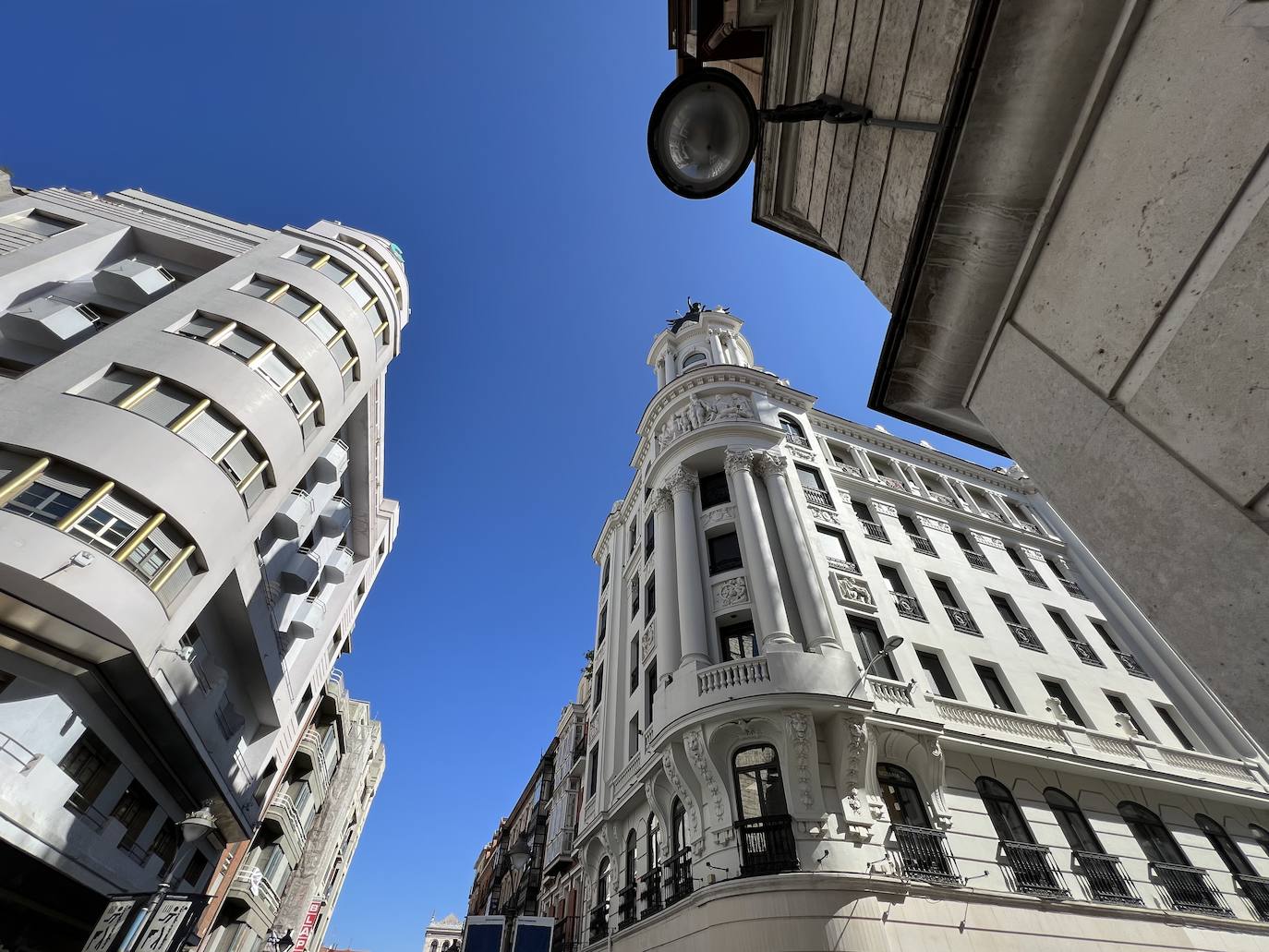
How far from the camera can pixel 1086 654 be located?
19641 millimetres

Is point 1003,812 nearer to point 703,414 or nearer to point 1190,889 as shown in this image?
point 1190,889

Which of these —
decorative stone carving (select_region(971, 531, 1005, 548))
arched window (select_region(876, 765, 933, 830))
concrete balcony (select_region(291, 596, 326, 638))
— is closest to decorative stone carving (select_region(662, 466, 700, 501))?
arched window (select_region(876, 765, 933, 830))

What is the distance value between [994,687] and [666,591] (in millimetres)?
10332

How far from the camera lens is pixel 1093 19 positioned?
313 centimetres

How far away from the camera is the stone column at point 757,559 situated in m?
14.5

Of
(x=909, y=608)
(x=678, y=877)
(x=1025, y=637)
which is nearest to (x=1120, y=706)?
(x=1025, y=637)

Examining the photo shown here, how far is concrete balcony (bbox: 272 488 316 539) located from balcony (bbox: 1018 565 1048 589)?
85.8ft

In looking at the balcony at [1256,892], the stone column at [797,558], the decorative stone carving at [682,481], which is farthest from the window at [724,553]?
the balcony at [1256,892]

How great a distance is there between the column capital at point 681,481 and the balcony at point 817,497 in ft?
13.1

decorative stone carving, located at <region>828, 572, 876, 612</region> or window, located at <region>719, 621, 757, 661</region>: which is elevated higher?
decorative stone carving, located at <region>828, 572, 876, 612</region>

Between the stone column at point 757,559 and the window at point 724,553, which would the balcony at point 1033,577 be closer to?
the stone column at point 757,559

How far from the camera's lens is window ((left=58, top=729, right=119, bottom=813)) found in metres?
11.5

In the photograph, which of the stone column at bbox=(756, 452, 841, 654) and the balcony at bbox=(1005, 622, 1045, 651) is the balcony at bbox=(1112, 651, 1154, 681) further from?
the stone column at bbox=(756, 452, 841, 654)

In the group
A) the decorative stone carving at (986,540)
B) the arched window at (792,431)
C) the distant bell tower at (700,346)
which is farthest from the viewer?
the distant bell tower at (700,346)
